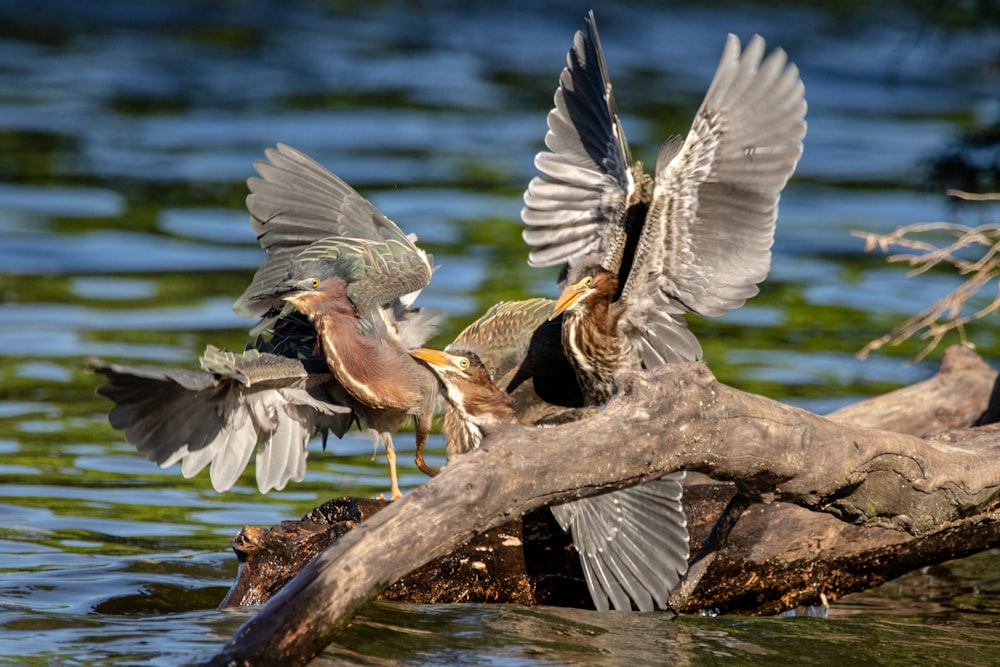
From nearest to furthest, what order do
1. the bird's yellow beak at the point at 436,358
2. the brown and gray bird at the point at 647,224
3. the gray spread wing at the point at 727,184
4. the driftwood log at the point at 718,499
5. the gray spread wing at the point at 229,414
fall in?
the driftwood log at the point at 718,499 → the gray spread wing at the point at 229,414 → the brown and gray bird at the point at 647,224 → the bird's yellow beak at the point at 436,358 → the gray spread wing at the point at 727,184

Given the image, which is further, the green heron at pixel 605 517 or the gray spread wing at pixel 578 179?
the gray spread wing at pixel 578 179

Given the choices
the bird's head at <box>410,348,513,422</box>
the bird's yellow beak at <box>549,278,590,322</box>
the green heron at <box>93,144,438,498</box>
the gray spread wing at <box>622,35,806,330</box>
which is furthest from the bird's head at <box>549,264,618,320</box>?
the green heron at <box>93,144,438,498</box>

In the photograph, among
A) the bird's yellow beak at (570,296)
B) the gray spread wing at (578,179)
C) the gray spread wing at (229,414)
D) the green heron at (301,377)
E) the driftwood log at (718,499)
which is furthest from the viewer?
the gray spread wing at (578,179)

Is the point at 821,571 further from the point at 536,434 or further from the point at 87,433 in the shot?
the point at 87,433

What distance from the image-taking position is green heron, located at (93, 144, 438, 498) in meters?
5.93

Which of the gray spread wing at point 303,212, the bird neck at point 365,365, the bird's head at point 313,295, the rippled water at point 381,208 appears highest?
the gray spread wing at point 303,212

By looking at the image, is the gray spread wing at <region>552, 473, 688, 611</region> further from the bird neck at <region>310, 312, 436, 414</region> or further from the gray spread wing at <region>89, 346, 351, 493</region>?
the gray spread wing at <region>89, 346, 351, 493</region>

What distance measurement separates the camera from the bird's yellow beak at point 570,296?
643 centimetres

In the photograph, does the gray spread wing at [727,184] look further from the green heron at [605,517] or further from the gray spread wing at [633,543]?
the gray spread wing at [633,543]

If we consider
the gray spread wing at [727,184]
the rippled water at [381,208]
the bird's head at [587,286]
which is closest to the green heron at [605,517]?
the rippled water at [381,208]

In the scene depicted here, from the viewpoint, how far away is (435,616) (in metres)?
5.86

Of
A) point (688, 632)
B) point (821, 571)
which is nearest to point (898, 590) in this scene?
point (821, 571)

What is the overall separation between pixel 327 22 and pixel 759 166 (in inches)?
772

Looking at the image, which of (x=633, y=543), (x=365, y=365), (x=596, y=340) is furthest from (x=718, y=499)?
(x=365, y=365)
